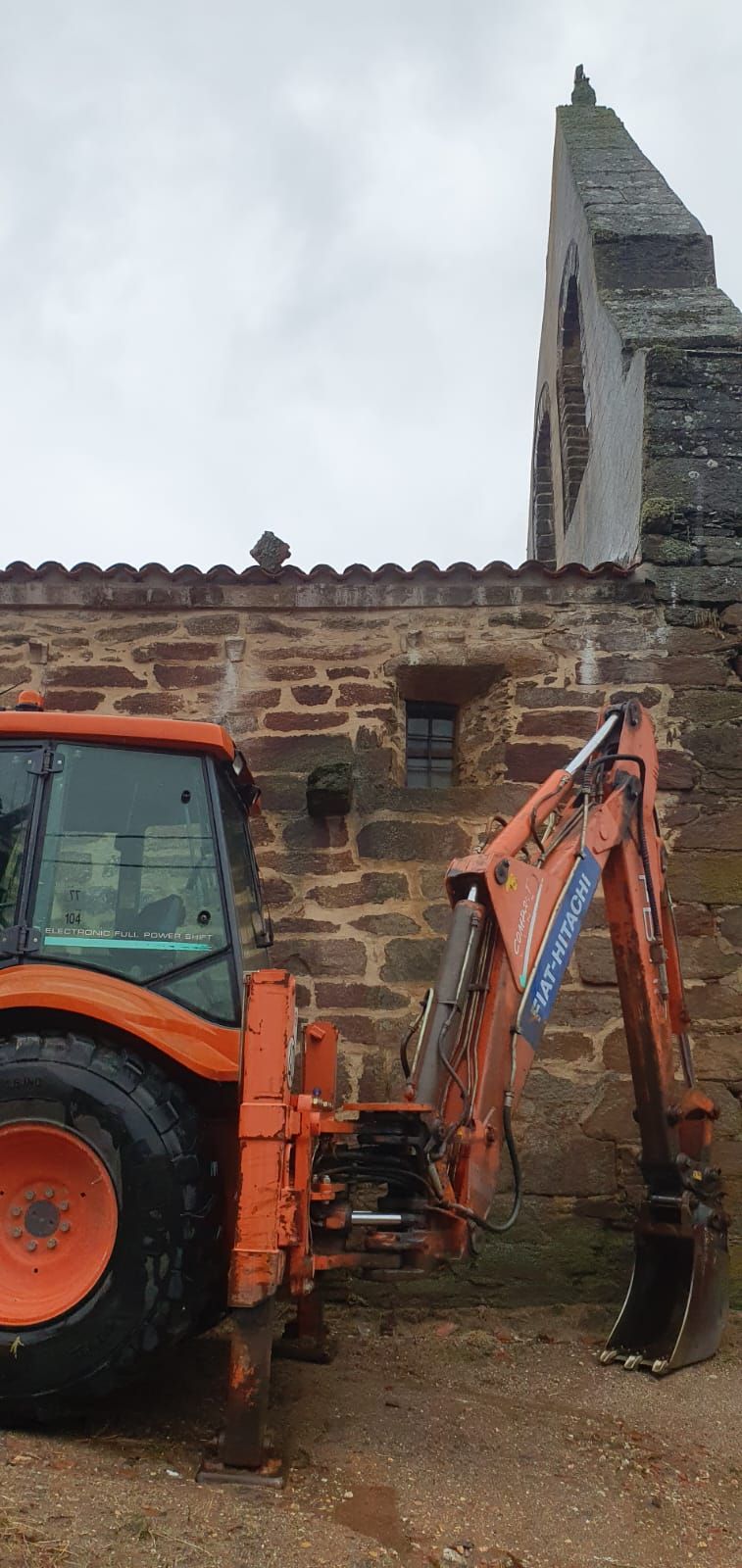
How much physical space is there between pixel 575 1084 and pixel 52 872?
2.91 metres

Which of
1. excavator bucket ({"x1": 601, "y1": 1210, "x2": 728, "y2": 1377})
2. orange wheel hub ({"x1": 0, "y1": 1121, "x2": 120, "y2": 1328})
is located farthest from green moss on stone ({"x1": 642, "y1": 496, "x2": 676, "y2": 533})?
orange wheel hub ({"x1": 0, "y1": 1121, "x2": 120, "y2": 1328})

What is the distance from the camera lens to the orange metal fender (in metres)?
3.05

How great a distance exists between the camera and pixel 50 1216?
301 cm

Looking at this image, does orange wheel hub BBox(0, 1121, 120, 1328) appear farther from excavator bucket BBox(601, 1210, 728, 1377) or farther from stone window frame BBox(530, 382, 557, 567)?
stone window frame BBox(530, 382, 557, 567)

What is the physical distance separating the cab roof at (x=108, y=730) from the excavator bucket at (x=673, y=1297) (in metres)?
2.51

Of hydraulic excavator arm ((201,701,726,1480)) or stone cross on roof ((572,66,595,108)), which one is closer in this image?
hydraulic excavator arm ((201,701,726,1480))

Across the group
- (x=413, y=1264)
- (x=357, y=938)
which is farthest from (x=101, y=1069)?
(x=357, y=938)

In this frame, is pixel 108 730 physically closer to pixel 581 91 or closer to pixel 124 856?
pixel 124 856

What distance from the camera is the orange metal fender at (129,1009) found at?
120 inches

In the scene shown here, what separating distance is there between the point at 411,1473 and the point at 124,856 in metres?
1.84

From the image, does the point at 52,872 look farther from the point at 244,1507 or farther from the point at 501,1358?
the point at 501,1358

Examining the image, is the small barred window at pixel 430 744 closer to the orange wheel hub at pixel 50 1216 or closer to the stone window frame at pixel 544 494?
the orange wheel hub at pixel 50 1216

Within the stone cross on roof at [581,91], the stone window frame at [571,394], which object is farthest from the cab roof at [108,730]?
the stone cross on roof at [581,91]

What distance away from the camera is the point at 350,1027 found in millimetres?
5477
